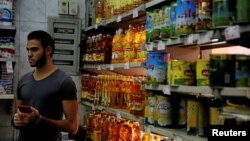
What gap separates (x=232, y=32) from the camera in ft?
5.84

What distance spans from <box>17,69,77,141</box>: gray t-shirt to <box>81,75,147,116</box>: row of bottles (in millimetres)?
595

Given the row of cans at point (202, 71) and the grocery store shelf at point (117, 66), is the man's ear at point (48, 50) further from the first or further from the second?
the row of cans at point (202, 71)

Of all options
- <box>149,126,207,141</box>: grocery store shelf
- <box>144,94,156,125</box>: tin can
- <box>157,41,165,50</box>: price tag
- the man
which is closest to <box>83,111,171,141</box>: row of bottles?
<box>144,94,156,125</box>: tin can

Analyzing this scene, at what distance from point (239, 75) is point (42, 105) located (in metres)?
1.66

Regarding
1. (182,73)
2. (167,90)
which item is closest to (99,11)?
(167,90)

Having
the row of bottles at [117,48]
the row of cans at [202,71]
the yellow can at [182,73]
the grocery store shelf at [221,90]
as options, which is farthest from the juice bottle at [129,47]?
the grocery store shelf at [221,90]

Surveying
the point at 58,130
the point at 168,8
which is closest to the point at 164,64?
the point at 168,8

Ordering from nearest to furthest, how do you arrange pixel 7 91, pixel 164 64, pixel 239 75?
pixel 239 75
pixel 164 64
pixel 7 91

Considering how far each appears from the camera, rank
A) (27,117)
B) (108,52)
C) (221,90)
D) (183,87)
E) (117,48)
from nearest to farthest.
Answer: (221,90) < (183,87) < (27,117) < (117,48) < (108,52)

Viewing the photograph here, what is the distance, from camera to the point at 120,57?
402 cm

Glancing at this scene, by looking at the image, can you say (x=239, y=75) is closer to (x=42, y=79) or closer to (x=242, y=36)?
(x=242, y=36)

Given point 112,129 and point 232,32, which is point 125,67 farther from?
point 232,32

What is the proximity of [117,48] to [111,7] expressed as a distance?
0.54m

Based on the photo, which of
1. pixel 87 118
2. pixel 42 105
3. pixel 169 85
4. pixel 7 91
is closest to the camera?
pixel 169 85
